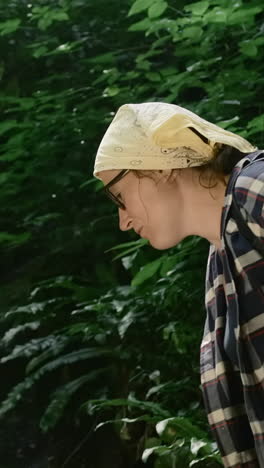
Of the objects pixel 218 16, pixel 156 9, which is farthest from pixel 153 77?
pixel 218 16

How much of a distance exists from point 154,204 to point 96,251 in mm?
3183

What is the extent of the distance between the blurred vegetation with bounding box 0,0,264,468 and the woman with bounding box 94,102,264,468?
4.92 feet

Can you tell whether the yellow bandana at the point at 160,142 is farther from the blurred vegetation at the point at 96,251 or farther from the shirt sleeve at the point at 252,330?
the blurred vegetation at the point at 96,251

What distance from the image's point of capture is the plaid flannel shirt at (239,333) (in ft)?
5.36

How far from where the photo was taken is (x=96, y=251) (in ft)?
16.2

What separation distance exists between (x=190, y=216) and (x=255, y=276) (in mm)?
205

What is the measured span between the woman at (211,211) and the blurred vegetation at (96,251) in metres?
1.50

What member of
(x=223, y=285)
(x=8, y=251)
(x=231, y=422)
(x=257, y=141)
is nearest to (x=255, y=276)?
(x=223, y=285)

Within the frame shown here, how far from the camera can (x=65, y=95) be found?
15.2 feet

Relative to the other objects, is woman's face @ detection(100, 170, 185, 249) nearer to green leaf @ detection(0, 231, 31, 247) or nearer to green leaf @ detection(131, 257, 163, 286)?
green leaf @ detection(131, 257, 163, 286)

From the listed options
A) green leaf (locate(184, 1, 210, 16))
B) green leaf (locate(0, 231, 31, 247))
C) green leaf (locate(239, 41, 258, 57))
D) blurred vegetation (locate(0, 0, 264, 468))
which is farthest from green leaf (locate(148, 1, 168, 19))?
green leaf (locate(0, 231, 31, 247))

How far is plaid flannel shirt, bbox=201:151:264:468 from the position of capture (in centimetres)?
163

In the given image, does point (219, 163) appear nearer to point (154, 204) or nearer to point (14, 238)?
point (154, 204)

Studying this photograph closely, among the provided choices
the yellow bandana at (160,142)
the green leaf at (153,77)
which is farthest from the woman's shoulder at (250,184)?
the green leaf at (153,77)
